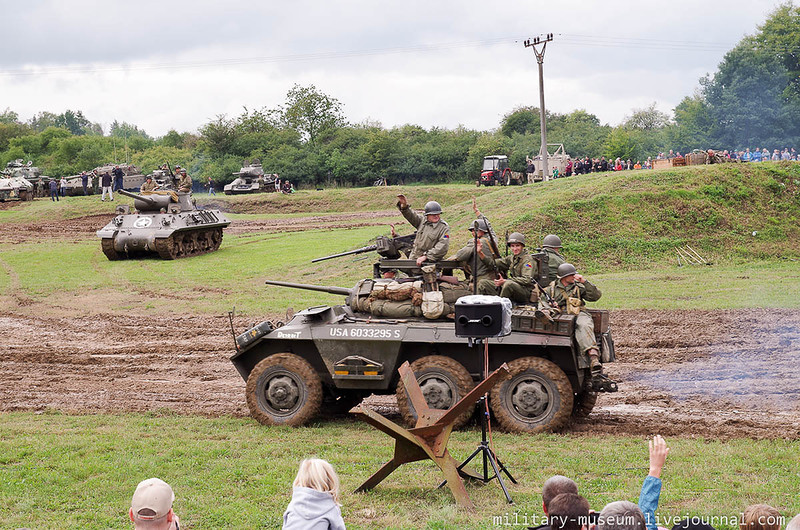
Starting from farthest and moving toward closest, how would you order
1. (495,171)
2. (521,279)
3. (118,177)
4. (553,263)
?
1. (495,171)
2. (118,177)
3. (553,263)
4. (521,279)

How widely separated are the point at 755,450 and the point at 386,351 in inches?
176

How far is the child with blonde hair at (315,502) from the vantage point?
19.3 feet

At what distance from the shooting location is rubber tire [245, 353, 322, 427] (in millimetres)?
11898

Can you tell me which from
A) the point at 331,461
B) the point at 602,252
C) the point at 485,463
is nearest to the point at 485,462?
the point at 485,463

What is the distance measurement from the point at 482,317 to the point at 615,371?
7.10 meters

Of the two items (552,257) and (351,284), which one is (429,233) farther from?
(351,284)

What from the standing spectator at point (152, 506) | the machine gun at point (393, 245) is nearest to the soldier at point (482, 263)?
the machine gun at point (393, 245)

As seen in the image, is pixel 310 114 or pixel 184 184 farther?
A: pixel 310 114

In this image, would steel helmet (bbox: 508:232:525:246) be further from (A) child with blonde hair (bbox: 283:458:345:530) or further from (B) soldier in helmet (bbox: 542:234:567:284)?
(A) child with blonde hair (bbox: 283:458:345:530)

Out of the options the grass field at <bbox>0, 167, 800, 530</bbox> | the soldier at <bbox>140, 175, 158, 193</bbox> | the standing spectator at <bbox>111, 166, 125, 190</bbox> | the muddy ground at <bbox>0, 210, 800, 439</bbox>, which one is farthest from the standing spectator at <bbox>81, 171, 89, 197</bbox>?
the muddy ground at <bbox>0, 210, 800, 439</bbox>

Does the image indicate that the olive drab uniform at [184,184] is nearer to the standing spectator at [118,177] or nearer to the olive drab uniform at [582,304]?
the standing spectator at [118,177]

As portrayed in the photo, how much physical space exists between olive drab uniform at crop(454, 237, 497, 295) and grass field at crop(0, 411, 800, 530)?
1975mm

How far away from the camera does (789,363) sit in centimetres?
1476

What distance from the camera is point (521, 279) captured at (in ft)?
39.1
